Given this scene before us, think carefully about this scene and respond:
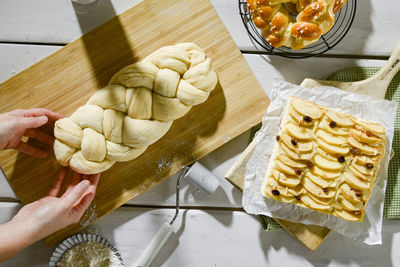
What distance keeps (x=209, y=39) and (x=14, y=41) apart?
921mm

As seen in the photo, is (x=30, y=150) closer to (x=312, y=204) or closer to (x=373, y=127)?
(x=312, y=204)

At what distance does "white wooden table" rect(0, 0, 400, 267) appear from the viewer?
1.77 metres

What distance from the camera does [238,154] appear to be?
5.85 ft

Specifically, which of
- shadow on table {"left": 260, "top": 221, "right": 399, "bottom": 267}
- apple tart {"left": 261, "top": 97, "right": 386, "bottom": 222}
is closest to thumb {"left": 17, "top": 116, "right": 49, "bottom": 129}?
apple tart {"left": 261, "top": 97, "right": 386, "bottom": 222}

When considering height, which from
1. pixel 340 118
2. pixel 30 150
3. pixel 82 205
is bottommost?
pixel 340 118

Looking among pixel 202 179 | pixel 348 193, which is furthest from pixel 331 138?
pixel 202 179

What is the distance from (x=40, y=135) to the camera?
1.66 metres

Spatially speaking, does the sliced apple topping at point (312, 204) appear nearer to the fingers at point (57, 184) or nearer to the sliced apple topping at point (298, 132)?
the sliced apple topping at point (298, 132)

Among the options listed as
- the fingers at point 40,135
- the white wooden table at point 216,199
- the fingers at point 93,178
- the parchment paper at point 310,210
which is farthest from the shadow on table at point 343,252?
the fingers at point 40,135

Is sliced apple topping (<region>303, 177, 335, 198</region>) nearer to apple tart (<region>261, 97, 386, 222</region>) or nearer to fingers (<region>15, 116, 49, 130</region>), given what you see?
apple tart (<region>261, 97, 386, 222</region>)

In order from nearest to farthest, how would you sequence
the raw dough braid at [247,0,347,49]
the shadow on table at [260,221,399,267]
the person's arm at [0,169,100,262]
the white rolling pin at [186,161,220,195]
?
1. the person's arm at [0,169,100,262]
2. the raw dough braid at [247,0,347,49]
3. the white rolling pin at [186,161,220,195]
4. the shadow on table at [260,221,399,267]

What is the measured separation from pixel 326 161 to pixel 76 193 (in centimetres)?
106

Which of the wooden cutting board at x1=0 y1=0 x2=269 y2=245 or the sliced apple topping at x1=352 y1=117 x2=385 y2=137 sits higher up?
the wooden cutting board at x1=0 y1=0 x2=269 y2=245

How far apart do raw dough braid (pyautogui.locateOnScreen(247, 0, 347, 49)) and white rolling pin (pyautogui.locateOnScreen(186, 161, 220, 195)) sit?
646mm
